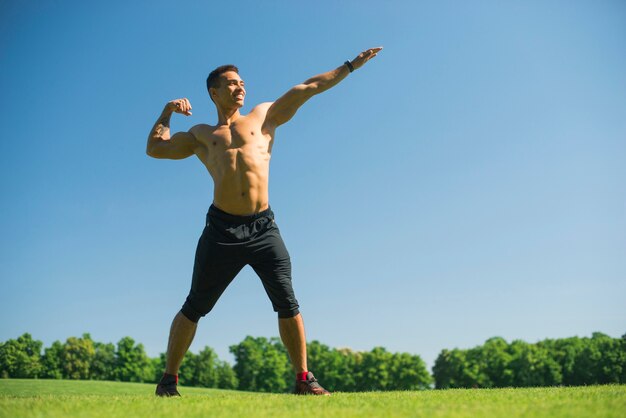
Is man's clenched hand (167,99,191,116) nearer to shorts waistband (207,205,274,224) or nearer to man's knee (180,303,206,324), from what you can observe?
shorts waistband (207,205,274,224)

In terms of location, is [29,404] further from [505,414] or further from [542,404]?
[542,404]

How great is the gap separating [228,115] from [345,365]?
70455 millimetres

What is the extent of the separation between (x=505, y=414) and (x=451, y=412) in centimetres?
35

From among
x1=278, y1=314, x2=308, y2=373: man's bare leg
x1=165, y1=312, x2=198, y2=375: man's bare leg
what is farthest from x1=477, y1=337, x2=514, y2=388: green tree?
x1=165, y1=312, x2=198, y2=375: man's bare leg

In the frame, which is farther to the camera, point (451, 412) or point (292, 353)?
point (292, 353)

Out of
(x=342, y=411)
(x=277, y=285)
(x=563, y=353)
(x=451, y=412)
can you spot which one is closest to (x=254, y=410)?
(x=342, y=411)

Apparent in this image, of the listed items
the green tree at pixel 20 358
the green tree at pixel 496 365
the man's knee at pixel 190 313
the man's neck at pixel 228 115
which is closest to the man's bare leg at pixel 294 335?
the man's knee at pixel 190 313

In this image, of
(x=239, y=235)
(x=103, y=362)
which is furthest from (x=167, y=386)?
(x=103, y=362)

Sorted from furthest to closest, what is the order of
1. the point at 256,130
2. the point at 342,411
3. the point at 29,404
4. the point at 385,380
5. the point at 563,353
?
the point at 385,380
the point at 563,353
the point at 256,130
the point at 29,404
the point at 342,411

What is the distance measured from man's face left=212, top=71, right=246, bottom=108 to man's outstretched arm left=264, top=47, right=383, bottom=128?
0.39 m

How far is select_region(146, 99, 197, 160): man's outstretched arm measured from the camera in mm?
6438

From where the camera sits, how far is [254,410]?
12.9ft

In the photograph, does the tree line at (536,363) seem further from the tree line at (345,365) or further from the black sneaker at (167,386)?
the black sneaker at (167,386)

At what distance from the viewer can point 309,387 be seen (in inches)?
227
